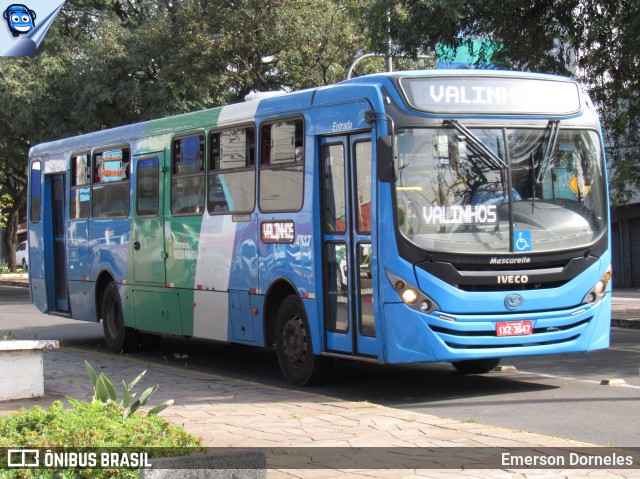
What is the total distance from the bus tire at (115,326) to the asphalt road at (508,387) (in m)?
0.29

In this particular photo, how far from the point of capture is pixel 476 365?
12719 millimetres

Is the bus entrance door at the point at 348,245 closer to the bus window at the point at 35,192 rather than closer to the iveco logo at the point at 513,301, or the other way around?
the iveco logo at the point at 513,301

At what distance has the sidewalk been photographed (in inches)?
277

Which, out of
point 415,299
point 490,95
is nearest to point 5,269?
point 490,95

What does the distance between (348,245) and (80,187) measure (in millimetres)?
7675

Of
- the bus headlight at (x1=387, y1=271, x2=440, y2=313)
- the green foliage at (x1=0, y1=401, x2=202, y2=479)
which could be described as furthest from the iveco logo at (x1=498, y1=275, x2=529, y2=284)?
the green foliage at (x1=0, y1=401, x2=202, y2=479)

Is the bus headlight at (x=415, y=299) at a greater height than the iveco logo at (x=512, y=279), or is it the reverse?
the iveco logo at (x=512, y=279)

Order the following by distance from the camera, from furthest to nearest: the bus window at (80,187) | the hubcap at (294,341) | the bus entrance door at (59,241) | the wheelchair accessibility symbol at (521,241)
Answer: the bus entrance door at (59,241)
the bus window at (80,187)
the hubcap at (294,341)
the wheelchair accessibility symbol at (521,241)

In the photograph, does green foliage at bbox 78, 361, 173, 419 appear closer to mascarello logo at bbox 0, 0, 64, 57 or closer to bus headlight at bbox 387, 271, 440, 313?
bus headlight at bbox 387, 271, 440, 313

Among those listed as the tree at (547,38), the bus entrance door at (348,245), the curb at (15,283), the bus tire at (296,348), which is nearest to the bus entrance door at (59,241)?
the tree at (547,38)

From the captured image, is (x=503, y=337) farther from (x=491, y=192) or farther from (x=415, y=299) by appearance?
(x=491, y=192)

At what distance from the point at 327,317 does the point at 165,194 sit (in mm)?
4416

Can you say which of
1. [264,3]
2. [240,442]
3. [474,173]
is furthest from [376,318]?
[264,3]

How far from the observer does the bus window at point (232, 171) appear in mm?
13000
